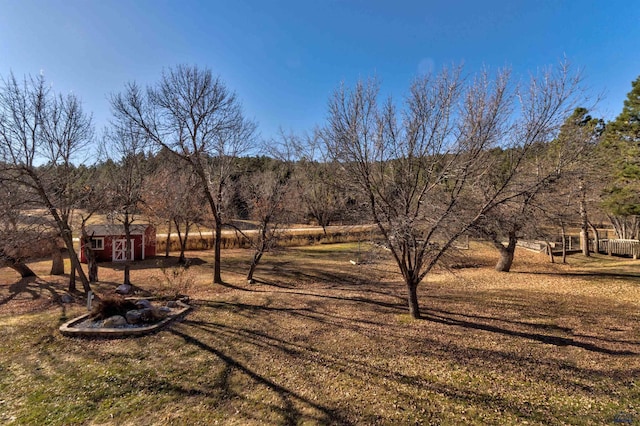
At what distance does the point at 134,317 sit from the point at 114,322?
427 mm

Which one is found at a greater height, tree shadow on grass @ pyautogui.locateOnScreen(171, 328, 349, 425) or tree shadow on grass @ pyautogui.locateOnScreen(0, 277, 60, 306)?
tree shadow on grass @ pyautogui.locateOnScreen(171, 328, 349, 425)

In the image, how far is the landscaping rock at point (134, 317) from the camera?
756cm

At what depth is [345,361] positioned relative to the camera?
5730 millimetres

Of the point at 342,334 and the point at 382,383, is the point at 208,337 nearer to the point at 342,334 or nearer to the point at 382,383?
the point at 342,334

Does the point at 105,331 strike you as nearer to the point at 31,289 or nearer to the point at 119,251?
the point at 31,289

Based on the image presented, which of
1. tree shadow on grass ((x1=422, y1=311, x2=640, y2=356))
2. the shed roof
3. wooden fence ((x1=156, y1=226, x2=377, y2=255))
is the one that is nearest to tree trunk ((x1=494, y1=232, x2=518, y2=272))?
tree shadow on grass ((x1=422, y1=311, x2=640, y2=356))

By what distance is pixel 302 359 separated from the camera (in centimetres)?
586

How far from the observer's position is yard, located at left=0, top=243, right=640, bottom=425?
14.0 ft

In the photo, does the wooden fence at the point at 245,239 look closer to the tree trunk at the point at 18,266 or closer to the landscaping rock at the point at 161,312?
the tree trunk at the point at 18,266

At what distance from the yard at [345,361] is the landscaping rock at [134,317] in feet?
2.47

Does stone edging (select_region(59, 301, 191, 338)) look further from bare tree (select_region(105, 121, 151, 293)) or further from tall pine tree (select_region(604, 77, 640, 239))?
tall pine tree (select_region(604, 77, 640, 239))

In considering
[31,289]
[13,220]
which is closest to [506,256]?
[13,220]

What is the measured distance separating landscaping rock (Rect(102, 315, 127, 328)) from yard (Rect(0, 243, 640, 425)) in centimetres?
64

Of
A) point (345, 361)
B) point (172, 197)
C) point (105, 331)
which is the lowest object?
point (345, 361)
